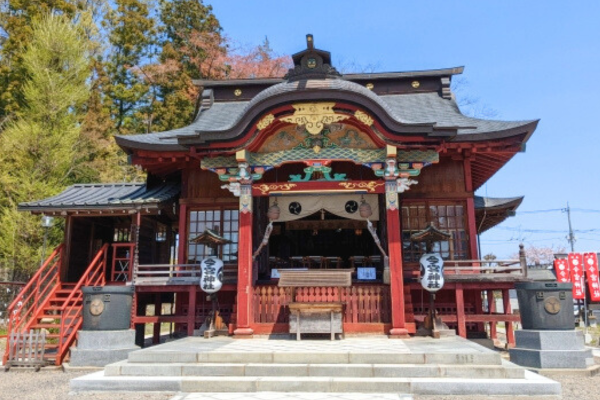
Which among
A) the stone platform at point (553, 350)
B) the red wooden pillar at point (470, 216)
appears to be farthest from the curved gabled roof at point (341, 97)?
the stone platform at point (553, 350)

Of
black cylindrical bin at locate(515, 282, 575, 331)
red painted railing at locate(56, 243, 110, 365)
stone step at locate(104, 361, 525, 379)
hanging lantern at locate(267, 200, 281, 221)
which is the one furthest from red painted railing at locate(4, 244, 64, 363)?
black cylindrical bin at locate(515, 282, 575, 331)

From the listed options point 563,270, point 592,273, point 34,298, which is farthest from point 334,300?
point 592,273

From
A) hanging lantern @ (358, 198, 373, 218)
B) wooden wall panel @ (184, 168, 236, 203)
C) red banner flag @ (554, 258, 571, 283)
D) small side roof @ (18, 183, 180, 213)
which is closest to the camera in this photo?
hanging lantern @ (358, 198, 373, 218)

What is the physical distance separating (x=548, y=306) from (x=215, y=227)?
8.42 m

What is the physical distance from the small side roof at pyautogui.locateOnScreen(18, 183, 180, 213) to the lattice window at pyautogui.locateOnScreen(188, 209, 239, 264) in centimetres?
98

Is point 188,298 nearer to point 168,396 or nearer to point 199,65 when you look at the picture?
point 168,396

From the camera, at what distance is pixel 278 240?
54.8 ft

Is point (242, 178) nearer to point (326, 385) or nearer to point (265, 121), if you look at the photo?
point (265, 121)

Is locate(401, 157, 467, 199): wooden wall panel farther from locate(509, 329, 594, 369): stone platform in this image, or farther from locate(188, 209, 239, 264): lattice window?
locate(188, 209, 239, 264): lattice window

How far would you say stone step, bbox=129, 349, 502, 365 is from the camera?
292 inches

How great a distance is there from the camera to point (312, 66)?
10625mm

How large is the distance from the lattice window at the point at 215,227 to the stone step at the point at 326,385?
5.63 m

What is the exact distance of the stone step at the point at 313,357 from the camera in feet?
24.3

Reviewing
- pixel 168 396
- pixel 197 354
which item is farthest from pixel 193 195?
pixel 168 396
